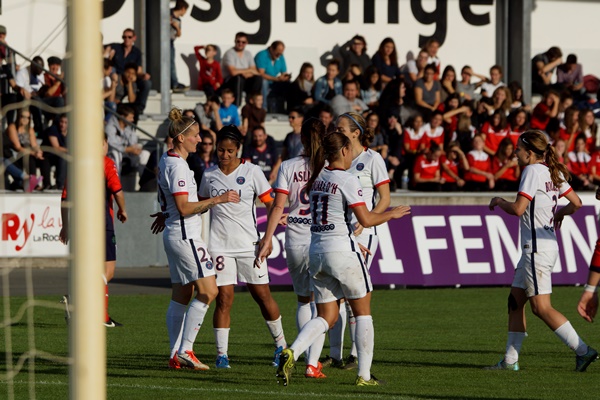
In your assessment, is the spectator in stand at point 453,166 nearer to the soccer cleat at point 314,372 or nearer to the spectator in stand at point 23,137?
the spectator in stand at point 23,137

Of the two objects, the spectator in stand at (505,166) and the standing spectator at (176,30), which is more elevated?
the standing spectator at (176,30)

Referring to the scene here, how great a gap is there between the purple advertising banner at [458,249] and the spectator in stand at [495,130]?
487 cm

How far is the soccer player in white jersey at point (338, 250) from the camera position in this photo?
9.20 m

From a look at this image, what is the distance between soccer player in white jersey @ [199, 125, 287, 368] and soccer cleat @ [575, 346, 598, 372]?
8.07ft

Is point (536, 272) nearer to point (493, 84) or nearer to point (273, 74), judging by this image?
point (273, 74)

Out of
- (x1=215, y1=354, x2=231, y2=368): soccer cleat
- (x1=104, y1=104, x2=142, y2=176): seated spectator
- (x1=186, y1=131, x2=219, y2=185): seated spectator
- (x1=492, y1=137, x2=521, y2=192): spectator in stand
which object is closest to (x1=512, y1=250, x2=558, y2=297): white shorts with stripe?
(x1=215, y1=354, x2=231, y2=368): soccer cleat

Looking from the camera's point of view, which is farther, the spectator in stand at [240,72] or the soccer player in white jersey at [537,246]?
the spectator in stand at [240,72]

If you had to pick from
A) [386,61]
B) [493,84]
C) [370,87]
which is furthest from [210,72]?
[493,84]

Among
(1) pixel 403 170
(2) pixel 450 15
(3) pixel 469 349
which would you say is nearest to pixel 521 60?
(2) pixel 450 15

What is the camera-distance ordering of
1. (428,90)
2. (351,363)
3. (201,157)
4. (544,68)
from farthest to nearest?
1. (544,68)
2. (428,90)
3. (201,157)
4. (351,363)

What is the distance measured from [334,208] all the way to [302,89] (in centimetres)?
1552

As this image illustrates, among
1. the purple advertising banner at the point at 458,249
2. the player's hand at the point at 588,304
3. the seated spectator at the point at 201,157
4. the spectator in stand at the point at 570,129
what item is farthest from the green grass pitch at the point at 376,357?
the spectator in stand at the point at 570,129

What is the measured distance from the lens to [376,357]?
11.3 metres

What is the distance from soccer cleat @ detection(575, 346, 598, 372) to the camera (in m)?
10.3
